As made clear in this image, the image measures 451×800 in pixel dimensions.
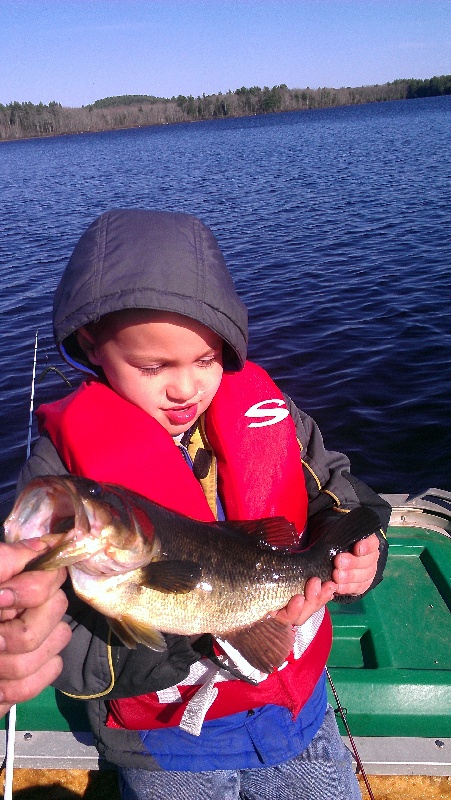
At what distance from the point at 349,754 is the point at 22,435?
8.69 meters

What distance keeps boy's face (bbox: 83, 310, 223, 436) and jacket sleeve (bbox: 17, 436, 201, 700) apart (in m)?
0.67

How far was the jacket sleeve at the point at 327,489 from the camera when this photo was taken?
10.6ft

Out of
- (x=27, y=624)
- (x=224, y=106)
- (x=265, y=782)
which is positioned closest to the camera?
(x=27, y=624)

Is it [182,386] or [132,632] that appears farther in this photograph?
[182,386]

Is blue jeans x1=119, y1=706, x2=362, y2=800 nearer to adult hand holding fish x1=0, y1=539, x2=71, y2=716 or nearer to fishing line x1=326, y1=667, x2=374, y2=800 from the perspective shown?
fishing line x1=326, y1=667, x2=374, y2=800

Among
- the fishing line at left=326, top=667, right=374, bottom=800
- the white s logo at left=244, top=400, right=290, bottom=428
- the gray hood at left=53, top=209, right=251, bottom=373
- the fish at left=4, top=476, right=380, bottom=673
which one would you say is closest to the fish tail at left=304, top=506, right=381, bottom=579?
the fish at left=4, top=476, right=380, bottom=673

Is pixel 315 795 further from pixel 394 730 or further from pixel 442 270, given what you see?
pixel 442 270

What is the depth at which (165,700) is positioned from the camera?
2891mm

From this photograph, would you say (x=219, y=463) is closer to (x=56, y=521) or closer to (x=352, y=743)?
(x=56, y=521)

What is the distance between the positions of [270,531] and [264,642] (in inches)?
17.8

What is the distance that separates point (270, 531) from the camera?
2.79m

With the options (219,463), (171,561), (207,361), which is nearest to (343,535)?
(219,463)

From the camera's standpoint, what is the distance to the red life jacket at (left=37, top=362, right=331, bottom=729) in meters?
2.79

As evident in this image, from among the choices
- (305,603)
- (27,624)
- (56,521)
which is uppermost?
(56,521)
